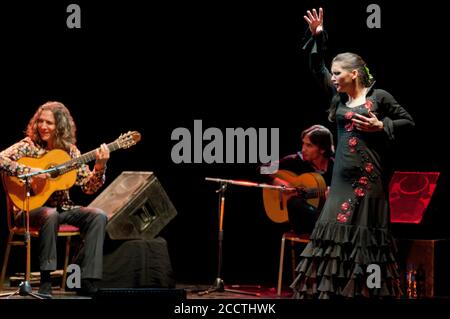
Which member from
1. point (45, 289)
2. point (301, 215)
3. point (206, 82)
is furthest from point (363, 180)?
point (206, 82)

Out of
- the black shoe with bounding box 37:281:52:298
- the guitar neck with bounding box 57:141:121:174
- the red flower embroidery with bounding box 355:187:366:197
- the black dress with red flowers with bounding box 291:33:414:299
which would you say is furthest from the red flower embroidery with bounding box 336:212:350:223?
the black shoe with bounding box 37:281:52:298

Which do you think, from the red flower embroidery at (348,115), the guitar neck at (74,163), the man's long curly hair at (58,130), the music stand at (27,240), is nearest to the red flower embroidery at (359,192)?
the red flower embroidery at (348,115)

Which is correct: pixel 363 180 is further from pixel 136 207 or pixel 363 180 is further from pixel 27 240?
pixel 27 240

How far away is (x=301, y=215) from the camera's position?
5.84 m

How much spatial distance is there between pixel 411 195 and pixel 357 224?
145cm

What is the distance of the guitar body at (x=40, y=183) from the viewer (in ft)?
17.7

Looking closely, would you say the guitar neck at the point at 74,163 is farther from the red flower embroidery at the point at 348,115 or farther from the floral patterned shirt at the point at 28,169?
the red flower embroidery at the point at 348,115

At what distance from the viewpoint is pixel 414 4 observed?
6184 millimetres

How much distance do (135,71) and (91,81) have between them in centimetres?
38

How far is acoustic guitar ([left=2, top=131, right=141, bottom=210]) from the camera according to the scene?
213 inches

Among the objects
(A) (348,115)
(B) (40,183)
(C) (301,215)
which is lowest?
(C) (301,215)

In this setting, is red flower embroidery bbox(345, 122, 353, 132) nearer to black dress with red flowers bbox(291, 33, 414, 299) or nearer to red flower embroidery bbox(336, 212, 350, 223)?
black dress with red flowers bbox(291, 33, 414, 299)

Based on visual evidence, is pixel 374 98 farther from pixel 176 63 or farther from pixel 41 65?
pixel 41 65
